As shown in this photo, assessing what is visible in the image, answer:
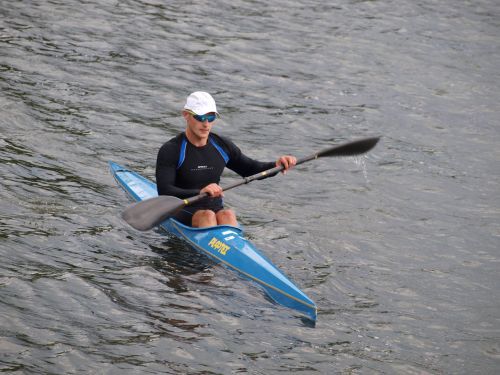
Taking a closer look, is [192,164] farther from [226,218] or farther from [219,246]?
[219,246]

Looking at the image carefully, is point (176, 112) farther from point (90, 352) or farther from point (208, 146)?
point (90, 352)

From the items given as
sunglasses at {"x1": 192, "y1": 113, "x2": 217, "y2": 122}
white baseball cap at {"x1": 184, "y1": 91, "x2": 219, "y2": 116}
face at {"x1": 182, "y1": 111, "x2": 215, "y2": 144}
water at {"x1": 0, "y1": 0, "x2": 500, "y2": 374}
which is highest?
white baseball cap at {"x1": 184, "y1": 91, "x2": 219, "y2": 116}

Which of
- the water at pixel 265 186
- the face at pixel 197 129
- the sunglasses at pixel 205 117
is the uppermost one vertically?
the sunglasses at pixel 205 117

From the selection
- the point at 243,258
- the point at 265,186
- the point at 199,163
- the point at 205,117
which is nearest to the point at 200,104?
the point at 205,117

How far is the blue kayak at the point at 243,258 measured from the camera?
8.25 meters

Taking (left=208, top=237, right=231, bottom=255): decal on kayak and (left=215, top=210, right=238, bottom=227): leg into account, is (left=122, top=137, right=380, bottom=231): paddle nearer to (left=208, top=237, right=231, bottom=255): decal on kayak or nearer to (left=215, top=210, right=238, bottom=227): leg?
(left=215, top=210, right=238, bottom=227): leg

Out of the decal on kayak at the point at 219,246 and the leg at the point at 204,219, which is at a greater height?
the leg at the point at 204,219

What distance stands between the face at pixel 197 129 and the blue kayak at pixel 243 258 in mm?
1030

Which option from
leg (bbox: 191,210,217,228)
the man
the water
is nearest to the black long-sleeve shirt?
the man

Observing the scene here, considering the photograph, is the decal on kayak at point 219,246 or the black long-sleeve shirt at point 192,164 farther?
the black long-sleeve shirt at point 192,164

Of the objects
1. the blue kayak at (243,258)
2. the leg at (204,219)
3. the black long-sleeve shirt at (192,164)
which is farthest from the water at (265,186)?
the black long-sleeve shirt at (192,164)

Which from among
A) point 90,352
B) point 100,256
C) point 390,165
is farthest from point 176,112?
point 90,352

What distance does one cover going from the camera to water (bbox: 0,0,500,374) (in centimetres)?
764

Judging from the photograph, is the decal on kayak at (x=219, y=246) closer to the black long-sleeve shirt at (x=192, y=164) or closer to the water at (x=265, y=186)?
the water at (x=265, y=186)
